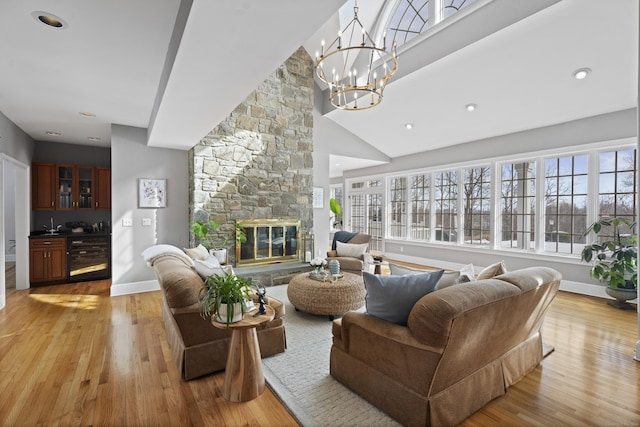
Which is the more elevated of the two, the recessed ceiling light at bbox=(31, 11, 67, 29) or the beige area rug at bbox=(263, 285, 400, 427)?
the recessed ceiling light at bbox=(31, 11, 67, 29)

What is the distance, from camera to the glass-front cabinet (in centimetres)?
575

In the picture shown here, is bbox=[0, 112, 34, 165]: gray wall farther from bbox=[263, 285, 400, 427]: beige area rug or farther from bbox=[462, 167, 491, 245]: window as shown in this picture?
bbox=[462, 167, 491, 245]: window

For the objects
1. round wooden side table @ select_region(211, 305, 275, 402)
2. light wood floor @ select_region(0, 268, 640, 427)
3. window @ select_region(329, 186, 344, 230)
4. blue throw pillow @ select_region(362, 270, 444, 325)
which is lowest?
light wood floor @ select_region(0, 268, 640, 427)

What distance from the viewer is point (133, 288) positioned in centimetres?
471

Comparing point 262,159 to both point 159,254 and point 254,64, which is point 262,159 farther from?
point 254,64

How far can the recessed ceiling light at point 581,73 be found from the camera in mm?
3753

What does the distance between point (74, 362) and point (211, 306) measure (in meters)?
1.54

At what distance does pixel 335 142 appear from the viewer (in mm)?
6875

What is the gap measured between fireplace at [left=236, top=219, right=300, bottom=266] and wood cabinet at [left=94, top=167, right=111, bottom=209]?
3097 millimetres

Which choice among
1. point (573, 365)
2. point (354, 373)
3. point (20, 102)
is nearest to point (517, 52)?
point (573, 365)

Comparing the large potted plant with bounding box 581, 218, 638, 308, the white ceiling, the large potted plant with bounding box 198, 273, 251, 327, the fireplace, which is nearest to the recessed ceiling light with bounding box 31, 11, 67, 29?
the white ceiling

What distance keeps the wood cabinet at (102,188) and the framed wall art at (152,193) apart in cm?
205

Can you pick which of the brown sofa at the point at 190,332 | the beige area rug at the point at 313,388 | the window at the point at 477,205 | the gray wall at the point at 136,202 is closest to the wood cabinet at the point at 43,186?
the gray wall at the point at 136,202

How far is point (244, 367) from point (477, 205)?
18.9 feet
